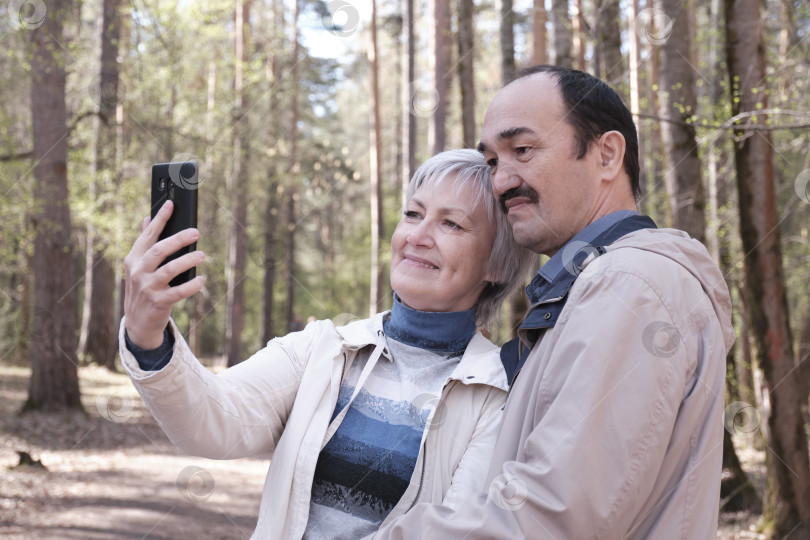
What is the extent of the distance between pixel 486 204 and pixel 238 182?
60.2ft

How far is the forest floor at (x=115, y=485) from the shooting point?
7016mm

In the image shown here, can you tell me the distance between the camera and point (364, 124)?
120 ft

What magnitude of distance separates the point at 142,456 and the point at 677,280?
386 inches

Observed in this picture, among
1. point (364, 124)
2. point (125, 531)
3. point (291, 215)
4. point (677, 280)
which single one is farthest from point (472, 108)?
point (364, 124)

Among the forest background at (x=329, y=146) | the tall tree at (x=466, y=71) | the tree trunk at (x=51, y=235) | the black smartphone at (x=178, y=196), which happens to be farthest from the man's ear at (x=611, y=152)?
the tree trunk at (x=51, y=235)

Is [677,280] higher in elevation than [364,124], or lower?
lower

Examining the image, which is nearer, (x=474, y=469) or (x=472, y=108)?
(x=474, y=469)

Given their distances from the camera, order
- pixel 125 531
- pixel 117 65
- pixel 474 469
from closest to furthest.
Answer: pixel 474 469 → pixel 125 531 → pixel 117 65

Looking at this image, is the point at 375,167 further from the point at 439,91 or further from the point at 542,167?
the point at 542,167

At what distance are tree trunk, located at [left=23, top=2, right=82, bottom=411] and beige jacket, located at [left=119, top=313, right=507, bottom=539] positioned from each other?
943cm

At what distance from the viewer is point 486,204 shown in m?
2.46

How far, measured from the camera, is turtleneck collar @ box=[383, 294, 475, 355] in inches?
95.4

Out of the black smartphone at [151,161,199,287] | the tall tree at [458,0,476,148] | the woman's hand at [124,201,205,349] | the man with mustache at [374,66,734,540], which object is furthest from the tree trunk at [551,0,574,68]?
the woman's hand at [124,201,205,349]

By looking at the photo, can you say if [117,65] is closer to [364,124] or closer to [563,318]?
[563,318]
